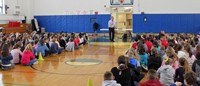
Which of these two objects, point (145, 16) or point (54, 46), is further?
point (145, 16)

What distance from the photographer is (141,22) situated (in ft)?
74.3

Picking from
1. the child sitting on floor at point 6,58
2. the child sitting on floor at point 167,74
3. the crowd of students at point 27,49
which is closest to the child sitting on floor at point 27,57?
the crowd of students at point 27,49

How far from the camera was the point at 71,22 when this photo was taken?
79.0 ft

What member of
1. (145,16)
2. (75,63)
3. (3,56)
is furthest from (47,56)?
(145,16)

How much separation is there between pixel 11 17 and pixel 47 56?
12352 mm

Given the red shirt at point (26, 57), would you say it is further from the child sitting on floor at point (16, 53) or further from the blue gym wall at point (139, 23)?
the blue gym wall at point (139, 23)

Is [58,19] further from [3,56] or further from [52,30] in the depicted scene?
[3,56]

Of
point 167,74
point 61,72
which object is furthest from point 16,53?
point 167,74

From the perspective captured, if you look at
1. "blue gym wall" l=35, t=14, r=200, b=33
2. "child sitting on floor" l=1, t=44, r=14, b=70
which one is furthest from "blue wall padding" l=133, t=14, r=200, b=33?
"child sitting on floor" l=1, t=44, r=14, b=70

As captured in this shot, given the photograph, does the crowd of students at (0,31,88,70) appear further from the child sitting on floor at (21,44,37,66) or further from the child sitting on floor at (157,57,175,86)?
the child sitting on floor at (157,57,175,86)

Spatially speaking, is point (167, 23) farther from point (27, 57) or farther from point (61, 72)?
point (61, 72)

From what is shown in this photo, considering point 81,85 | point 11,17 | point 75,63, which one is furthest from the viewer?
point 11,17

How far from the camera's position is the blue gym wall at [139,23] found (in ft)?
72.1

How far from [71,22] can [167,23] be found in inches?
357
